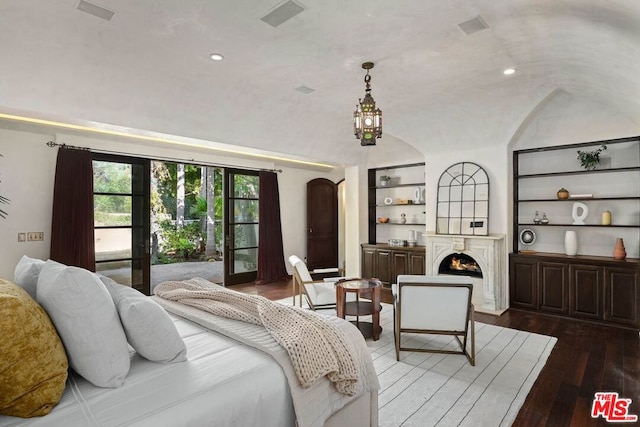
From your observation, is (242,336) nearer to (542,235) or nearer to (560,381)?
(560,381)

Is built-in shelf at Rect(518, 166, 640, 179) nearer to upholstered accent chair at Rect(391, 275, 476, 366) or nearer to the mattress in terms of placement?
upholstered accent chair at Rect(391, 275, 476, 366)

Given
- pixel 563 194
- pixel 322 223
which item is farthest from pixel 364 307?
pixel 322 223

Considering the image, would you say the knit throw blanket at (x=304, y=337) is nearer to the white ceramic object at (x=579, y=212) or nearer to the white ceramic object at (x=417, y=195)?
the white ceramic object at (x=579, y=212)

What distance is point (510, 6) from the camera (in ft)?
7.73

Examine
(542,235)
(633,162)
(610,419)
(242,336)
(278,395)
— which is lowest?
(610,419)

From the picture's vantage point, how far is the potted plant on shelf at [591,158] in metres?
4.46

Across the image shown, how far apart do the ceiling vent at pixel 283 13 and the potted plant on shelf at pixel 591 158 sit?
4398 millimetres

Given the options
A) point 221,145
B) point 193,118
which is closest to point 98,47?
point 193,118

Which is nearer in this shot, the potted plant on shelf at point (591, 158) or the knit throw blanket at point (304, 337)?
the knit throw blanket at point (304, 337)

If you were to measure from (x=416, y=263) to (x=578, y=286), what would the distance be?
231 centimetres

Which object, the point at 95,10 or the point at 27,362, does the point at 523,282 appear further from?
the point at 95,10

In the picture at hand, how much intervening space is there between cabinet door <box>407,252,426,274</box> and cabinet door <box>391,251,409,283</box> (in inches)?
3.1

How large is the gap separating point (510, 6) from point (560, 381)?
9.95ft

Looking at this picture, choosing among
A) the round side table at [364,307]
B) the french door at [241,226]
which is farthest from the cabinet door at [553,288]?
the french door at [241,226]
